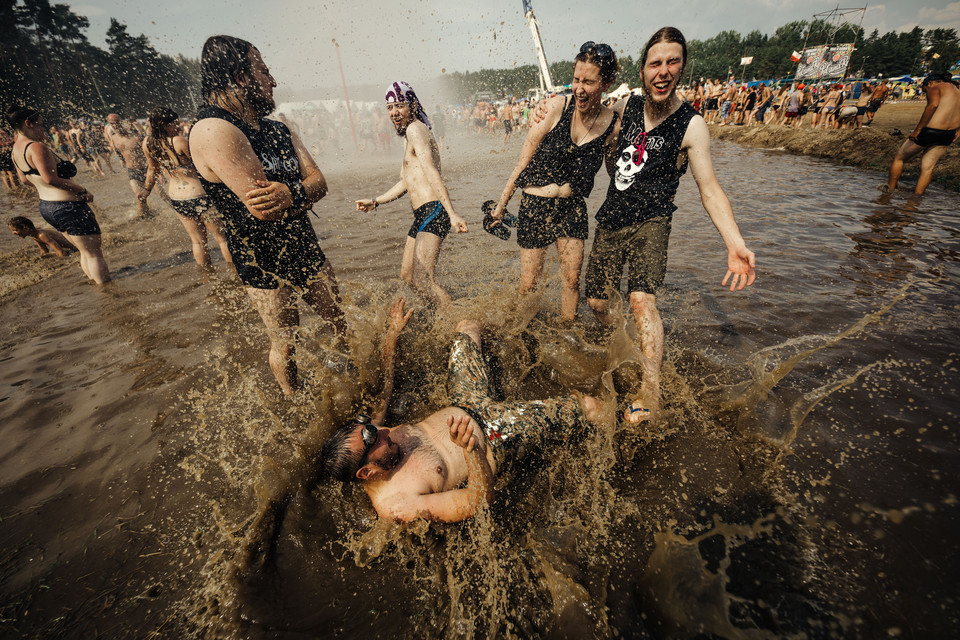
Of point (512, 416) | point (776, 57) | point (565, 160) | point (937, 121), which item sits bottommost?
point (512, 416)

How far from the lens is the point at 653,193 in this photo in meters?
2.55

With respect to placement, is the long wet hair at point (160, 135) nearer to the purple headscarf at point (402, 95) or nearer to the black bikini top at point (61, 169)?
the black bikini top at point (61, 169)

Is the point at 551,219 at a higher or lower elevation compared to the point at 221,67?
lower

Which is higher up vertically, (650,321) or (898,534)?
(650,321)

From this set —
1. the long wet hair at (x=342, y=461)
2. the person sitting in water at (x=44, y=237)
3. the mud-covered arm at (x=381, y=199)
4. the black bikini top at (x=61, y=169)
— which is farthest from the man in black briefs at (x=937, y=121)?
the person sitting in water at (x=44, y=237)

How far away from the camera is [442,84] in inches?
2392

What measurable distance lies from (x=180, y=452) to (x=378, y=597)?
1920 mm

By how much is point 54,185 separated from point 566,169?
6142 millimetres

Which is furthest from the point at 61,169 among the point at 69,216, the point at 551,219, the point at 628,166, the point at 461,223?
the point at 628,166

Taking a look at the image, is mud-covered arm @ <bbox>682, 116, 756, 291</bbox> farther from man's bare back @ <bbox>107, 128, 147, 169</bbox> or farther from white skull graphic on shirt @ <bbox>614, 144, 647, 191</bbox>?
man's bare back @ <bbox>107, 128, 147, 169</bbox>

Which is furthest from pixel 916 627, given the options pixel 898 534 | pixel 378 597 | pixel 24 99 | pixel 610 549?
pixel 24 99

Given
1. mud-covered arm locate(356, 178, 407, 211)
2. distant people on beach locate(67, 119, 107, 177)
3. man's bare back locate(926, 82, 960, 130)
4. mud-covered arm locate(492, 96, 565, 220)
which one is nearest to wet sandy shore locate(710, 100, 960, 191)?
man's bare back locate(926, 82, 960, 130)

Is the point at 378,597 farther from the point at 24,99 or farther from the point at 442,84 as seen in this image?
the point at 442,84

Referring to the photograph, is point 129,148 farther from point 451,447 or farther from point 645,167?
point 645,167
